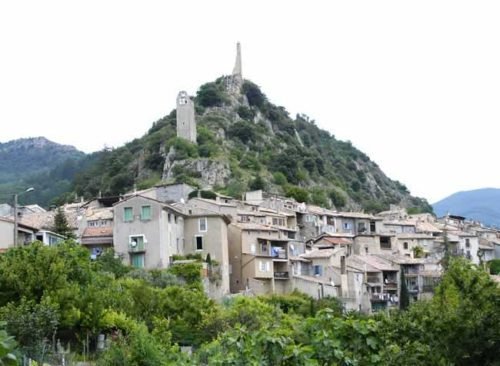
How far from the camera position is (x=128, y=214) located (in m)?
50.8

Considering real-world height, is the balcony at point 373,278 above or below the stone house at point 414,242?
below

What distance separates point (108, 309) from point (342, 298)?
28479mm

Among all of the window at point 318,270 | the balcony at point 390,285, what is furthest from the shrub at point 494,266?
the window at point 318,270

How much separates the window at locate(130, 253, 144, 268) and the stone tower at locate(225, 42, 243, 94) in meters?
80.2

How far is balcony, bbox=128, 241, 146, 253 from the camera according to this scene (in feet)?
164

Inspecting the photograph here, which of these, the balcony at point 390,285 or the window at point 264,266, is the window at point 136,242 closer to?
the window at point 264,266

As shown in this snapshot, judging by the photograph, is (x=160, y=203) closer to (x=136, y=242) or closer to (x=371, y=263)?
(x=136, y=242)

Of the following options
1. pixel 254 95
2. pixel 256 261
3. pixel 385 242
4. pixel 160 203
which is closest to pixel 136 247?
pixel 160 203

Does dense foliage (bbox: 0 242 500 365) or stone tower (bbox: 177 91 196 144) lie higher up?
stone tower (bbox: 177 91 196 144)

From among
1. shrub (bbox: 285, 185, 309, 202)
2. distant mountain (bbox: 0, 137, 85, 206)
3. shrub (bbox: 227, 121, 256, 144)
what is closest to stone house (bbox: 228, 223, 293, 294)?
shrub (bbox: 285, 185, 309, 202)

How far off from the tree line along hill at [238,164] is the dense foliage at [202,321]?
133ft

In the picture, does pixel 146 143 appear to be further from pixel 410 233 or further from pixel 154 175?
pixel 410 233

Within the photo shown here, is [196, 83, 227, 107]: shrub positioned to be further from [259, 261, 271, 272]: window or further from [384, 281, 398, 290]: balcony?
[259, 261, 271, 272]: window

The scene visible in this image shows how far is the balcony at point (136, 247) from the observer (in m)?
49.9
